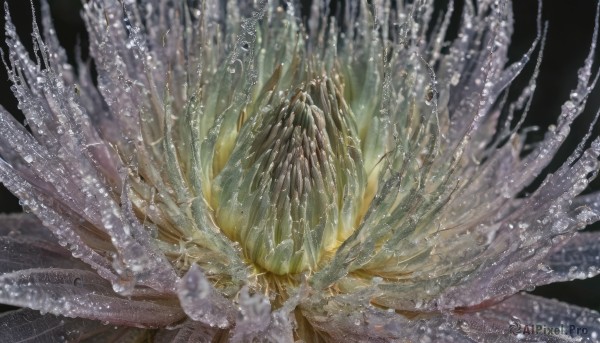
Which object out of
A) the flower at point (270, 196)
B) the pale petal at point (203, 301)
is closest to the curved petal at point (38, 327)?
the flower at point (270, 196)

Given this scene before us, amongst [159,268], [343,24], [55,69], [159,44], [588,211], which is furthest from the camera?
[343,24]

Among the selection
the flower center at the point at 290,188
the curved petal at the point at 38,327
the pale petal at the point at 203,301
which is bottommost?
the curved petal at the point at 38,327

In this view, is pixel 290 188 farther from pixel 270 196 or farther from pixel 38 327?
pixel 38 327

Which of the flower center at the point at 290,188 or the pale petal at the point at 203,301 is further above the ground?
the flower center at the point at 290,188

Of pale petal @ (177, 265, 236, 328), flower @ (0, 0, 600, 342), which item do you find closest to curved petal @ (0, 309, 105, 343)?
flower @ (0, 0, 600, 342)

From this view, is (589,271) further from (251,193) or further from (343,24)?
(343,24)

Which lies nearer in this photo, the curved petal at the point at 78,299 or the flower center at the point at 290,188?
the curved petal at the point at 78,299

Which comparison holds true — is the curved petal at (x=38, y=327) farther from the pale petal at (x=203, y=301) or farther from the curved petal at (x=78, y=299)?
the pale petal at (x=203, y=301)

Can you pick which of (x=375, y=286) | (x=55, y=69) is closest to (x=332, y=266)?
(x=375, y=286)
